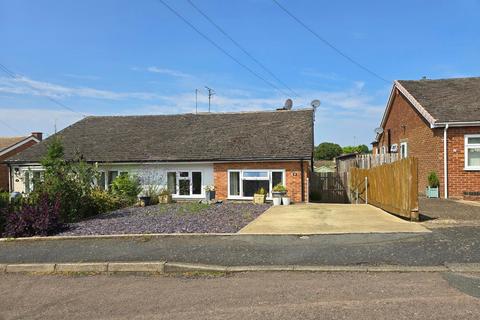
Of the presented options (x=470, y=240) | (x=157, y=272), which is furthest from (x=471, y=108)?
(x=157, y=272)

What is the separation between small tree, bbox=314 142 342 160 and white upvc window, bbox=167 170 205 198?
5791cm

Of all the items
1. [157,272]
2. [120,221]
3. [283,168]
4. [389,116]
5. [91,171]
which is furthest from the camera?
[389,116]

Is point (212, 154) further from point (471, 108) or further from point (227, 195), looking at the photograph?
point (471, 108)

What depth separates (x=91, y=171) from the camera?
55.7 ft

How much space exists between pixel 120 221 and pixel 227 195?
24.4 feet

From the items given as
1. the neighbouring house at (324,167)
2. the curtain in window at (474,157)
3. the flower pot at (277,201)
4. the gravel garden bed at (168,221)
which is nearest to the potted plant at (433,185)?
the curtain in window at (474,157)

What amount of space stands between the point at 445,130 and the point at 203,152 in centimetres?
1059

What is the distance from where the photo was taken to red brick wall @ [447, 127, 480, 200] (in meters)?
16.8

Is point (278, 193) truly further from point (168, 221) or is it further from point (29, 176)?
point (29, 176)

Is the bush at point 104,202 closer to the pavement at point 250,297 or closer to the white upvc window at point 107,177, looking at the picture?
the white upvc window at point 107,177

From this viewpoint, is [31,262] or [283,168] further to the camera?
[283,168]

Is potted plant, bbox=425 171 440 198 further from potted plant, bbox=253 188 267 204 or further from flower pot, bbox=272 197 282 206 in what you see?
potted plant, bbox=253 188 267 204

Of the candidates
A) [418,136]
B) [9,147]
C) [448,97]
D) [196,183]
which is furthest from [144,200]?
[9,147]

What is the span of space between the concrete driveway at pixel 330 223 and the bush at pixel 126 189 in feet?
24.5
